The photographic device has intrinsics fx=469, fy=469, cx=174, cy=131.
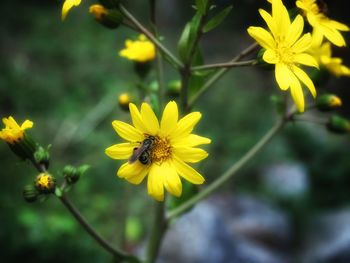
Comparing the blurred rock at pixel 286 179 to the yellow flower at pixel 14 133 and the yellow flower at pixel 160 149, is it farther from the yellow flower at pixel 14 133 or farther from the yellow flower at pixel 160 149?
the yellow flower at pixel 14 133

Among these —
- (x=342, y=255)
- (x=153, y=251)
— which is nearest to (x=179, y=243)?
(x=342, y=255)

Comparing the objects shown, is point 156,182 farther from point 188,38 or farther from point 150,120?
point 188,38

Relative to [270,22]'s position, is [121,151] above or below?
below

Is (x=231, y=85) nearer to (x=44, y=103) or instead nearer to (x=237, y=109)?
(x=237, y=109)

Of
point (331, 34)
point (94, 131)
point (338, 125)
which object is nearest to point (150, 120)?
point (331, 34)

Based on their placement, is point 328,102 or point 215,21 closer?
point 215,21
